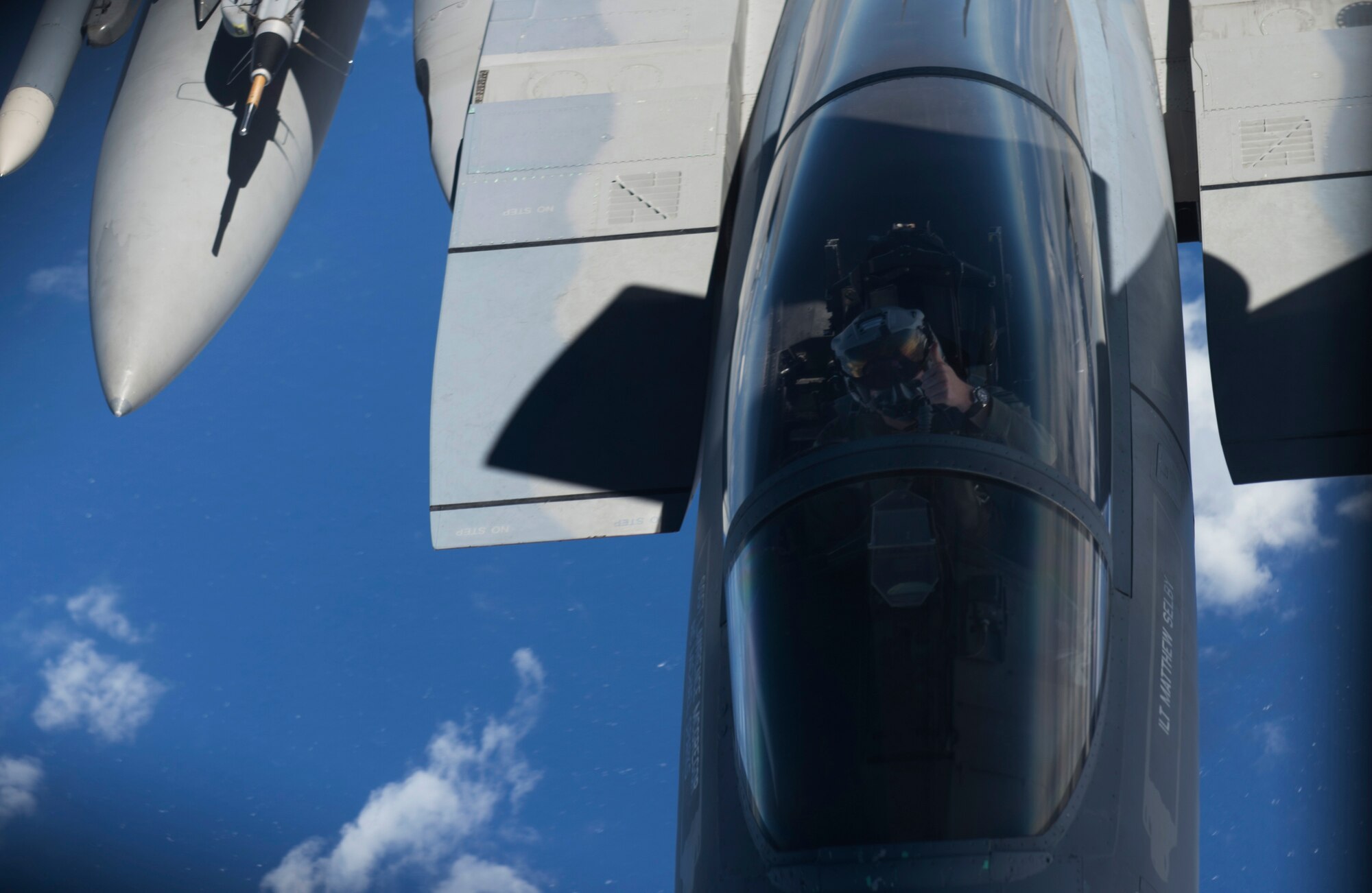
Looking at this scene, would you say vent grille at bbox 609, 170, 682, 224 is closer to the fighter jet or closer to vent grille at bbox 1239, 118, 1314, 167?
the fighter jet

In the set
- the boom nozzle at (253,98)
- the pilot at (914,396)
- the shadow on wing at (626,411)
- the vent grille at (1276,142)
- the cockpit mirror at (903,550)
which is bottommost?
the cockpit mirror at (903,550)

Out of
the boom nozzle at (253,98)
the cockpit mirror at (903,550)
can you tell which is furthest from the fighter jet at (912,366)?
the boom nozzle at (253,98)

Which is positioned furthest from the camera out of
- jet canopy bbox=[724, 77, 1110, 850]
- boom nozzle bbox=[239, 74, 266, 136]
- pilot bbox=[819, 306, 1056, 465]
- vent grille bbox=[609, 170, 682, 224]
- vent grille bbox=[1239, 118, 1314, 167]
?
boom nozzle bbox=[239, 74, 266, 136]

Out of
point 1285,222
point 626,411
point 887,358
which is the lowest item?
point 887,358

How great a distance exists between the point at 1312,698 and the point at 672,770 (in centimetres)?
348

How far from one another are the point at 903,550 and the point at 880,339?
25.5 inches

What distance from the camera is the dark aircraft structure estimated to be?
10.9 feet

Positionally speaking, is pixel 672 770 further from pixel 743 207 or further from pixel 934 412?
pixel 934 412

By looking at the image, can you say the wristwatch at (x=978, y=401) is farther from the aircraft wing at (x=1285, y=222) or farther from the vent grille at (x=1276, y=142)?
the vent grille at (x=1276, y=142)

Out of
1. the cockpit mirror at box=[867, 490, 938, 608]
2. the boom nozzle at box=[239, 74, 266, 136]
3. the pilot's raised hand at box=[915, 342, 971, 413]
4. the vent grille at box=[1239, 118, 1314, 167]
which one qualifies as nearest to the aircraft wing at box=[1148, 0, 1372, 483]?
the vent grille at box=[1239, 118, 1314, 167]

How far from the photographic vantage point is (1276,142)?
6.17m

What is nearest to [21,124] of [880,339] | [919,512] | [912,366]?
[880,339]

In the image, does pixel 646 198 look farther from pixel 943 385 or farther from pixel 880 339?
pixel 943 385

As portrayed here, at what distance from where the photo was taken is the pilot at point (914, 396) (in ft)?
11.7
